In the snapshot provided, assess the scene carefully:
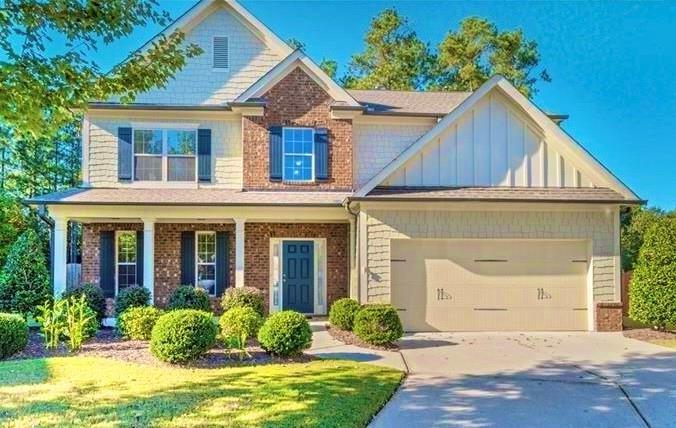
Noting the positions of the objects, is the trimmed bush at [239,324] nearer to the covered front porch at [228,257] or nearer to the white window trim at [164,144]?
the covered front porch at [228,257]

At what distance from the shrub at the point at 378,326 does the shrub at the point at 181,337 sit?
10.3 feet

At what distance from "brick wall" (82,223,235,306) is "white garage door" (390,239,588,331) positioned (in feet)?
21.1

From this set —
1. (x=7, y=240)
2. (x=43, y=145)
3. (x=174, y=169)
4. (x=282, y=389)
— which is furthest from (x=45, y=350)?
(x=43, y=145)

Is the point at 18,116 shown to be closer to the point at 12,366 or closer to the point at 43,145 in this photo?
the point at 12,366

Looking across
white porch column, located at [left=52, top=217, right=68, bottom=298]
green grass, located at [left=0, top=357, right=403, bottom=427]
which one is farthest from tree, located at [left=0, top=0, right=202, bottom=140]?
white porch column, located at [left=52, top=217, right=68, bottom=298]

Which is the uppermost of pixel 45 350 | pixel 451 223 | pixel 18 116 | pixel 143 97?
pixel 143 97

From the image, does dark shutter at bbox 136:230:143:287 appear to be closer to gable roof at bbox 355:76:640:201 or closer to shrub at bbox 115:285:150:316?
shrub at bbox 115:285:150:316

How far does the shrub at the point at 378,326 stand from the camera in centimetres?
1057

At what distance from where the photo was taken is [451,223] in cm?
1292

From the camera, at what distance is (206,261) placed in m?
15.6

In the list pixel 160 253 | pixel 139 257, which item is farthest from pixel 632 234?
pixel 139 257

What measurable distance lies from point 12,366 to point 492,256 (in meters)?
10.2

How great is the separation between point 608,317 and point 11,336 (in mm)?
12785

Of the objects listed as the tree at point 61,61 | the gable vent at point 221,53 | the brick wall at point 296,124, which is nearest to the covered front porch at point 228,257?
the brick wall at point 296,124
